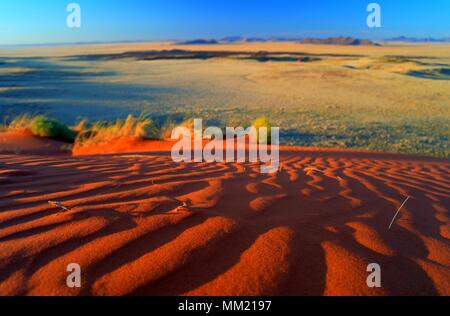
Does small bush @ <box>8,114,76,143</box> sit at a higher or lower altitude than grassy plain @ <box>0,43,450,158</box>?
lower

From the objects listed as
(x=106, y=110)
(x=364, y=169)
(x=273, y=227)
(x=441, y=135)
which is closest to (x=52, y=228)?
(x=273, y=227)

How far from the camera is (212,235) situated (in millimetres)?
1879

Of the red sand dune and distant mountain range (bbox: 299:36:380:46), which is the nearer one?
the red sand dune

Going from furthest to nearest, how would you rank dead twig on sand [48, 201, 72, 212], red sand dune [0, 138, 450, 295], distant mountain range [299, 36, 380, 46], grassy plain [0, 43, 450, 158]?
distant mountain range [299, 36, 380, 46], grassy plain [0, 43, 450, 158], dead twig on sand [48, 201, 72, 212], red sand dune [0, 138, 450, 295]

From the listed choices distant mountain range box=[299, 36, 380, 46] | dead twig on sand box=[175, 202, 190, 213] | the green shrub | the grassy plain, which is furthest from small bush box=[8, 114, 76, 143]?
distant mountain range box=[299, 36, 380, 46]

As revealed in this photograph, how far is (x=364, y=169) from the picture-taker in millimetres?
4496

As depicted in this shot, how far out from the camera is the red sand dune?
1.50 metres

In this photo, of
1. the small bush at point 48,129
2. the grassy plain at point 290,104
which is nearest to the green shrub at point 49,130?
the small bush at point 48,129

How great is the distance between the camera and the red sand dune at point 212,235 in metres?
1.50

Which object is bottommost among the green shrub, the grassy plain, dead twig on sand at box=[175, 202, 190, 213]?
dead twig on sand at box=[175, 202, 190, 213]

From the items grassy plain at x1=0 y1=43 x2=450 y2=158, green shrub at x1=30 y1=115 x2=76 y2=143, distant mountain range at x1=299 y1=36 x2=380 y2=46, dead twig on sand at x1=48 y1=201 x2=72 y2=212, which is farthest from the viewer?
distant mountain range at x1=299 y1=36 x2=380 y2=46

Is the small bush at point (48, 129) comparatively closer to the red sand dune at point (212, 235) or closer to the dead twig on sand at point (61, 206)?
the red sand dune at point (212, 235)

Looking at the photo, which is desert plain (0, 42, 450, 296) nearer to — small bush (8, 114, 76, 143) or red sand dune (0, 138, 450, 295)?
red sand dune (0, 138, 450, 295)
